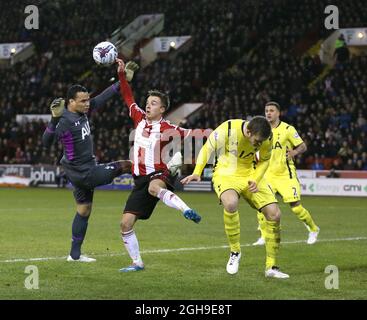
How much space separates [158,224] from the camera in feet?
56.6

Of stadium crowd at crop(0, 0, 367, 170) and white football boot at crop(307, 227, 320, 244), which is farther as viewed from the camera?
stadium crowd at crop(0, 0, 367, 170)

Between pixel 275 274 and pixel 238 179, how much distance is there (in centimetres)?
130

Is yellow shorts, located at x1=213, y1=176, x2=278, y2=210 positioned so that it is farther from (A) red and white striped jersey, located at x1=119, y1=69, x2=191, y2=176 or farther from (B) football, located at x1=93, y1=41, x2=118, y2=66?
(B) football, located at x1=93, y1=41, x2=118, y2=66

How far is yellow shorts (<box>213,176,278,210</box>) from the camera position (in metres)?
9.87

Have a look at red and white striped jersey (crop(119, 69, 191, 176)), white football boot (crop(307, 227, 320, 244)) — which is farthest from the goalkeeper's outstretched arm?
white football boot (crop(307, 227, 320, 244))

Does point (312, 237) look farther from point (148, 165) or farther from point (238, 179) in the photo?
point (148, 165)

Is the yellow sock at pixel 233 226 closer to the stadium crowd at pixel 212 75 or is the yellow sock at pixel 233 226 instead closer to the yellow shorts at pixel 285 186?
the yellow shorts at pixel 285 186

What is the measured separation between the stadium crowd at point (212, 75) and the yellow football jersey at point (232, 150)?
68.9 feet

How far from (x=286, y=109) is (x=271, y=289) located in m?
26.8

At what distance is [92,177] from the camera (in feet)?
35.0

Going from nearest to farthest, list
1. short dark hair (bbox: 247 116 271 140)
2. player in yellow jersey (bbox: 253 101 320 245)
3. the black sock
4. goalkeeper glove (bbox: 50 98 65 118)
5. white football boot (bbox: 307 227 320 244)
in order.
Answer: short dark hair (bbox: 247 116 271 140), goalkeeper glove (bbox: 50 98 65 118), the black sock, white football boot (bbox: 307 227 320 244), player in yellow jersey (bbox: 253 101 320 245)

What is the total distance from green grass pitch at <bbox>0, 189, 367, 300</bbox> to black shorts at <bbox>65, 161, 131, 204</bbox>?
1038 mm

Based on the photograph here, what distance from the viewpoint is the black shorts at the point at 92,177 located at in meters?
10.7
